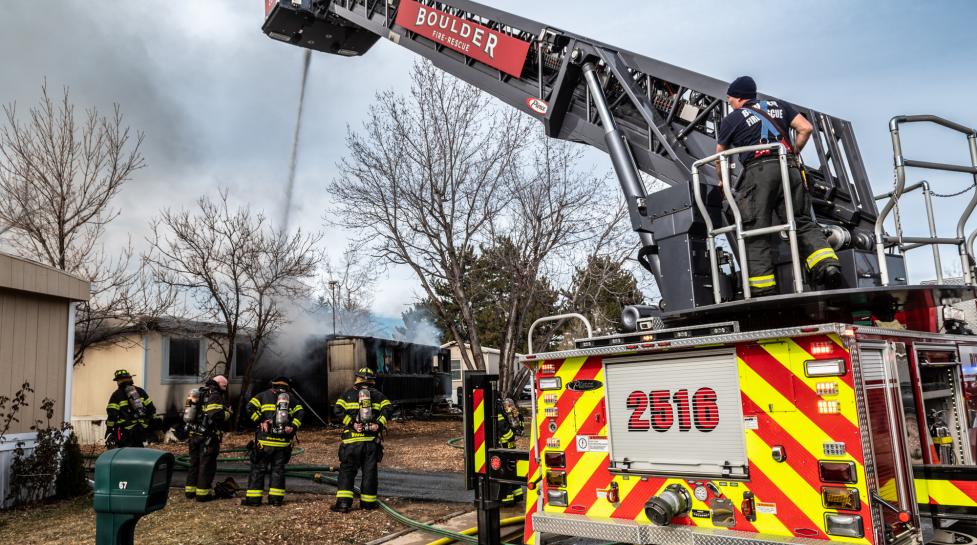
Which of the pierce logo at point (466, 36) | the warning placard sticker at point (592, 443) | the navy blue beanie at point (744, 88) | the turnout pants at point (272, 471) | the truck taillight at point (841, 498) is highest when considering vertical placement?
the pierce logo at point (466, 36)

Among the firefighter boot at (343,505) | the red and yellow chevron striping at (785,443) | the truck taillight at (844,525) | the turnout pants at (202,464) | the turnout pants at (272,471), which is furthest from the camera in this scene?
the turnout pants at (202,464)

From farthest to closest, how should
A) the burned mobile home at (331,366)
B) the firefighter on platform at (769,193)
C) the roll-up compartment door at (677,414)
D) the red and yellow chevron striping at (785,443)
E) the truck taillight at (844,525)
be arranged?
the burned mobile home at (331,366) → the firefighter on platform at (769,193) → the roll-up compartment door at (677,414) → the red and yellow chevron striping at (785,443) → the truck taillight at (844,525)

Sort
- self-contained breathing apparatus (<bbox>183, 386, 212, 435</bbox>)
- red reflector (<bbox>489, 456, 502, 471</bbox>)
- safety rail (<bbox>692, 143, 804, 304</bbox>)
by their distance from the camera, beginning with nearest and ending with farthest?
safety rail (<bbox>692, 143, 804, 304</bbox>), red reflector (<bbox>489, 456, 502, 471</bbox>), self-contained breathing apparatus (<bbox>183, 386, 212, 435</bbox>)

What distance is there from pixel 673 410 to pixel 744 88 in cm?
239

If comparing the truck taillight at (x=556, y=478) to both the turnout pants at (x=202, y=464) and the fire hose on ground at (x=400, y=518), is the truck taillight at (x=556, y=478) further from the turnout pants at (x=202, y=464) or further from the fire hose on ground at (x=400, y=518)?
the turnout pants at (x=202, y=464)

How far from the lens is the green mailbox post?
329cm

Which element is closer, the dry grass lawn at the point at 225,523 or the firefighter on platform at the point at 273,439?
the dry grass lawn at the point at 225,523

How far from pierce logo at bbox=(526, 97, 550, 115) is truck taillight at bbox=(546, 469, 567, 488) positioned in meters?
3.83

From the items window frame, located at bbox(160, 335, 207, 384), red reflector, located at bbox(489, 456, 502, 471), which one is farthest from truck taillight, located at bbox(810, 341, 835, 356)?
window frame, located at bbox(160, 335, 207, 384)

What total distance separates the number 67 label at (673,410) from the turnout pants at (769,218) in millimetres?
838

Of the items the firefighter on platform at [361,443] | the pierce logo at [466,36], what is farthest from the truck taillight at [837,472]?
the firefighter on platform at [361,443]

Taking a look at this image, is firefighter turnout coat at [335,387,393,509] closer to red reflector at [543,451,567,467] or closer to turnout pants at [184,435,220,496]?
turnout pants at [184,435,220,496]

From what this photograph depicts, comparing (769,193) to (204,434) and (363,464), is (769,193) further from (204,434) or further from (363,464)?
(204,434)

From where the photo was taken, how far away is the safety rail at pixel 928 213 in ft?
14.7
